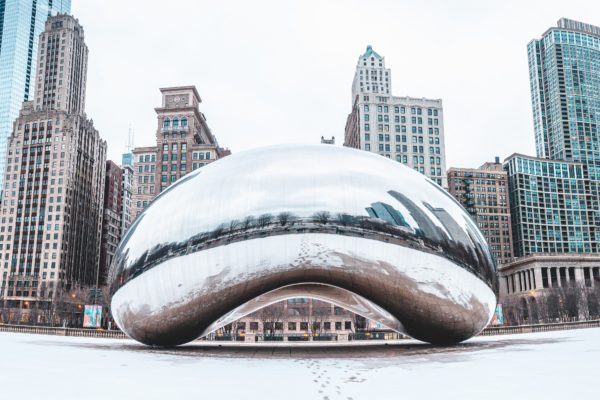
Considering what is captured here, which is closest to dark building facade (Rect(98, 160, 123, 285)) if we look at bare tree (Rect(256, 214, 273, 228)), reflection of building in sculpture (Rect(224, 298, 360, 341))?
reflection of building in sculpture (Rect(224, 298, 360, 341))

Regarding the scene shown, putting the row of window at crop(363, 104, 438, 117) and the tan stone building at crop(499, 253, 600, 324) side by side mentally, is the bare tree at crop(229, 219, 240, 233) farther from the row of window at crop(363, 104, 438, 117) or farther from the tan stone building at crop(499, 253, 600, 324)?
the row of window at crop(363, 104, 438, 117)

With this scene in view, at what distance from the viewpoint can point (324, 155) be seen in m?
15.7

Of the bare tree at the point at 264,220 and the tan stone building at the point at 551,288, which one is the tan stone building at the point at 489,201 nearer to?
the tan stone building at the point at 551,288

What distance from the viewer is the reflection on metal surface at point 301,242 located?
1409 cm

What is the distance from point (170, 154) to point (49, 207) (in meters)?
37.4

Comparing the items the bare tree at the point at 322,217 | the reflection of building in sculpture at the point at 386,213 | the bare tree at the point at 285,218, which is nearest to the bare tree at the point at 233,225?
the bare tree at the point at 285,218

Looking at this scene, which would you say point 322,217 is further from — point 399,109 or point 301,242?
point 399,109

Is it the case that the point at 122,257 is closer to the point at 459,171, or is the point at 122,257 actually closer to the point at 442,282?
the point at 442,282

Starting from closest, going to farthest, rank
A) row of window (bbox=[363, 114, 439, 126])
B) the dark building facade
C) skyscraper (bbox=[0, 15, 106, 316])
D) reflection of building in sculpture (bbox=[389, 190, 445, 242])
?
1. reflection of building in sculpture (bbox=[389, 190, 445, 242])
2. row of window (bbox=[363, 114, 439, 126])
3. skyscraper (bbox=[0, 15, 106, 316])
4. the dark building facade

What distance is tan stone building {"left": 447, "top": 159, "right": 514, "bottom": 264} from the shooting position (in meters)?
160

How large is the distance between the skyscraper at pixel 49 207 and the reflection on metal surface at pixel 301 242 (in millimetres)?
114657

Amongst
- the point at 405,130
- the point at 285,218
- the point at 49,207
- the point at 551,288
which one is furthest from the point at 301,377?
the point at 49,207

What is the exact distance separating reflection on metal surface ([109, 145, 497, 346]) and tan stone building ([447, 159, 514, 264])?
14887cm

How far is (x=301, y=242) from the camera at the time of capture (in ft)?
45.9
